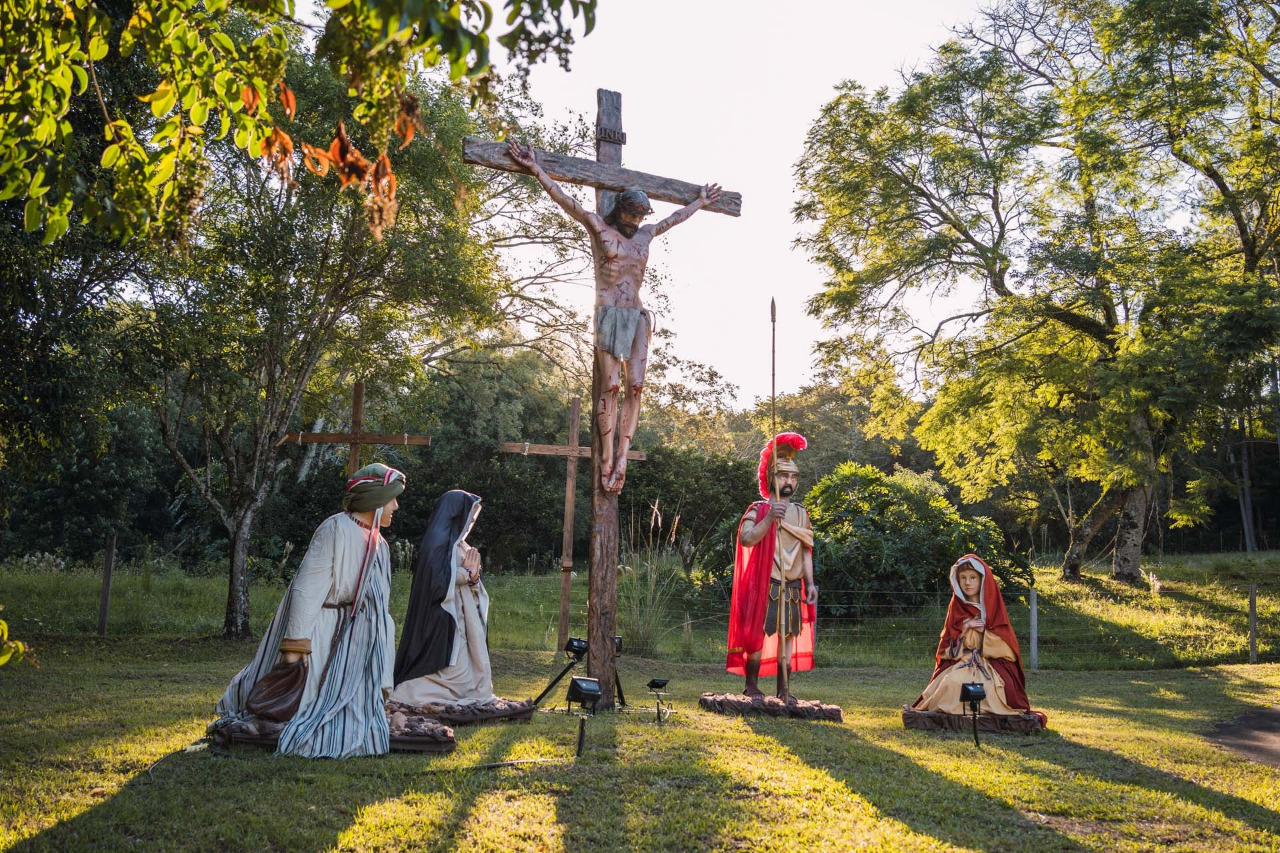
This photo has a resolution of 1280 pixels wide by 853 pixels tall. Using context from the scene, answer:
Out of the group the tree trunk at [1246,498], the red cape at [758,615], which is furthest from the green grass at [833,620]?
the tree trunk at [1246,498]

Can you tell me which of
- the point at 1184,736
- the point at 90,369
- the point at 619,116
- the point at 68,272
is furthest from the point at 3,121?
the point at 1184,736

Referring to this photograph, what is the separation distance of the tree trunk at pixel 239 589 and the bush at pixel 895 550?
8992 millimetres

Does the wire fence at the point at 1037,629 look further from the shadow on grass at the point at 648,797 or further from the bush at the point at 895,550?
the shadow on grass at the point at 648,797

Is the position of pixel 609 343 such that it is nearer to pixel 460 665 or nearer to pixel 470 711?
pixel 460 665

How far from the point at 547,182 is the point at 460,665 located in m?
3.66

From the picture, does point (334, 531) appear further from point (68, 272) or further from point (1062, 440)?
point (1062, 440)

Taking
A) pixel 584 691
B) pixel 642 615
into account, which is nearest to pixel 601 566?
pixel 584 691

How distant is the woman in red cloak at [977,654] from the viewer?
7.61 metres

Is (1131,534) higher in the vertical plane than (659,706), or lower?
higher

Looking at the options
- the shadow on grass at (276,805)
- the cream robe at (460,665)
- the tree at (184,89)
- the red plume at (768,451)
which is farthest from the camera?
the red plume at (768,451)

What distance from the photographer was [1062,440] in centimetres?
1855

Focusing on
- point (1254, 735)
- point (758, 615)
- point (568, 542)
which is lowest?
point (1254, 735)

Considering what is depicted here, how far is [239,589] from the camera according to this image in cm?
1265

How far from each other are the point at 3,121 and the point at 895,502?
16733 mm
